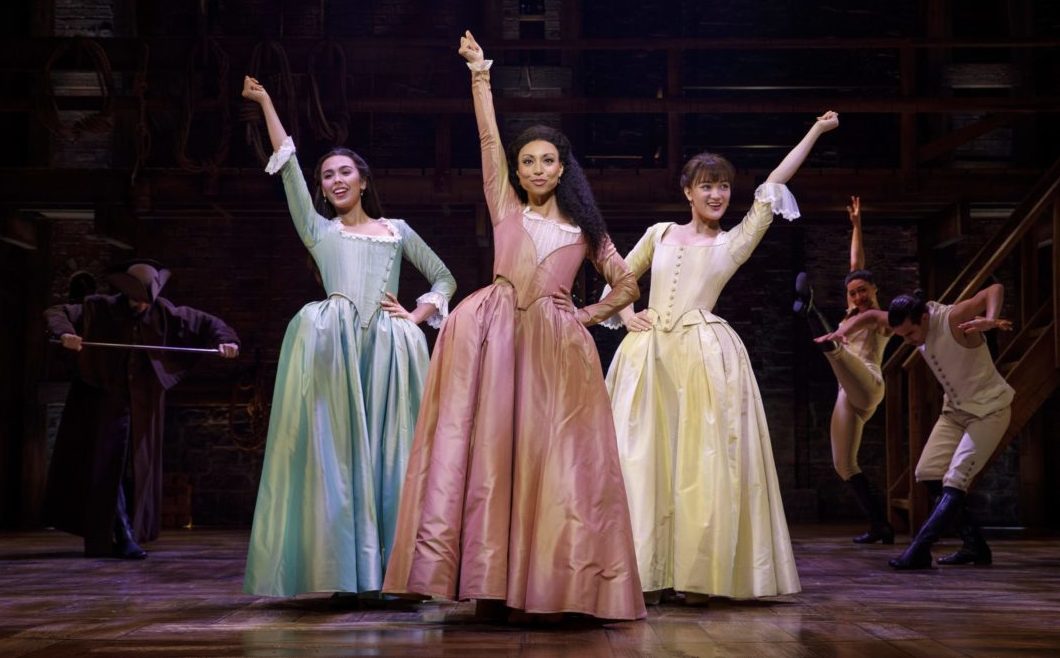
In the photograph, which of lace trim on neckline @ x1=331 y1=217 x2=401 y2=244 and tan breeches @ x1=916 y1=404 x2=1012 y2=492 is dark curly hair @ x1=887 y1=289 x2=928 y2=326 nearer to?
tan breeches @ x1=916 y1=404 x2=1012 y2=492

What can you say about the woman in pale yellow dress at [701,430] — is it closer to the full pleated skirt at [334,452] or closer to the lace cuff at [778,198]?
the lace cuff at [778,198]

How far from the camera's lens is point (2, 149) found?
390 inches

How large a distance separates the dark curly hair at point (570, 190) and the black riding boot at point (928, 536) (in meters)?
2.75

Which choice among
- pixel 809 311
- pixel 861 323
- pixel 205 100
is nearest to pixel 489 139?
pixel 809 311

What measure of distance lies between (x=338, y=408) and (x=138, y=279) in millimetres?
3004

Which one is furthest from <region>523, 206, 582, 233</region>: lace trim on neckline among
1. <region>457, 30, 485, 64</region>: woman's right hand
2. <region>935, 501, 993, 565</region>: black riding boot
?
<region>935, 501, 993, 565</region>: black riding boot

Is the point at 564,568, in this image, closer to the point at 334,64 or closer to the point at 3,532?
the point at 334,64

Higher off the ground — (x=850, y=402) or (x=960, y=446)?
(x=850, y=402)

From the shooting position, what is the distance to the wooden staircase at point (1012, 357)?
22.7ft

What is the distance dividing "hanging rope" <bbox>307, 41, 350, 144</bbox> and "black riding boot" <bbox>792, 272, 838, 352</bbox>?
321 centimetres

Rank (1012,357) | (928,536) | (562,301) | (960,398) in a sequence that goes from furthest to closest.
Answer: (1012,357)
(960,398)
(928,536)
(562,301)

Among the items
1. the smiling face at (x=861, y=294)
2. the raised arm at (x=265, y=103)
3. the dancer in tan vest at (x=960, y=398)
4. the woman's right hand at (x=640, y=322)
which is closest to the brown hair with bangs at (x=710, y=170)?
the woman's right hand at (x=640, y=322)

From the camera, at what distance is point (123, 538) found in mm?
6660

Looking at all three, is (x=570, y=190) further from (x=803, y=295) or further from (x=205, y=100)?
(x=205, y=100)
